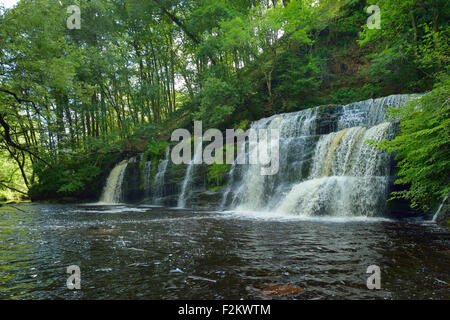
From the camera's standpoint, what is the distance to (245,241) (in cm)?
497

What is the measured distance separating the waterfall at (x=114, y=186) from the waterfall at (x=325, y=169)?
9972mm

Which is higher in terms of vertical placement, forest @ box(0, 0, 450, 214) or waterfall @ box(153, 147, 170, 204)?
forest @ box(0, 0, 450, 214)

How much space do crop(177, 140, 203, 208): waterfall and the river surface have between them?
823 centimetres

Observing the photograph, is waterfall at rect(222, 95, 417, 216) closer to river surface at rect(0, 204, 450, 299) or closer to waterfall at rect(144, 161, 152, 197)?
river surface at rect(0, 204, 450, 299)

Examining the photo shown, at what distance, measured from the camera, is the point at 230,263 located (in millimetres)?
3607

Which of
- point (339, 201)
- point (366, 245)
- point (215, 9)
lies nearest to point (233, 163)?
point (339, 201)

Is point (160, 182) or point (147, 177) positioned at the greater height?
point (147, 177)

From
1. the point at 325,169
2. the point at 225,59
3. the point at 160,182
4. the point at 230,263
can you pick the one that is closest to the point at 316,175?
the point at 325,169

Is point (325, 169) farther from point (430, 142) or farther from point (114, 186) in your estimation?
point (114, 186)

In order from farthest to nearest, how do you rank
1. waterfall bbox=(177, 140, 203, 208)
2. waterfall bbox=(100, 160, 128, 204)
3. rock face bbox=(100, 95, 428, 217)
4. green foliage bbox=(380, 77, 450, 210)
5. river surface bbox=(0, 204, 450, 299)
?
waterfall bbox=(100, 160, 128, 204), waterfall bbox=(177, 140, 203, 208), rock face bbox=(100, 95, 428, 217), green foliage bbox=(380, 77, 450, 210), river surface bbox=(0, 204, 450, 299)

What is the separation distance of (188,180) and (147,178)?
4.00 meters

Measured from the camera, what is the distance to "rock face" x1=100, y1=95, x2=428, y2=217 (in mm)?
8125

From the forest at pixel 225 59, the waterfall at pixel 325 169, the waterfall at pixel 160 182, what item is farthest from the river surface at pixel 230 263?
the waterfall at pixel 160 182

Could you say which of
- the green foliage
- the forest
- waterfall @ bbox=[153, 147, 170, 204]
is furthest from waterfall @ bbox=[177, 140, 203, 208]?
the green foliage
